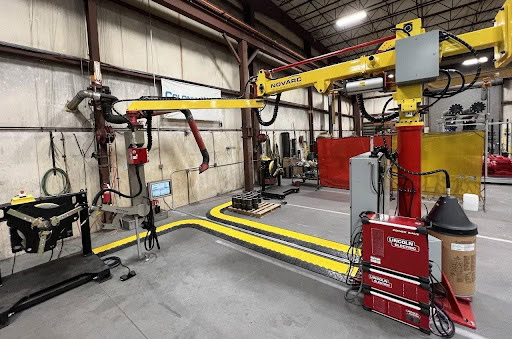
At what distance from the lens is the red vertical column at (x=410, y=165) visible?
8.57ft

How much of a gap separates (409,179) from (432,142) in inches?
190

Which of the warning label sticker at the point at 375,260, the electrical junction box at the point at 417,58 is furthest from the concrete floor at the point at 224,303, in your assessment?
the electrical junction box at the point at 417,58

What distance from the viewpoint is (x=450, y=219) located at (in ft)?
7.66

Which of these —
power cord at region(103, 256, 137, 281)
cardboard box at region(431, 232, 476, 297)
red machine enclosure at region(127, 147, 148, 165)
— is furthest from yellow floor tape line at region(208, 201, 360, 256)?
red machine enclosure at region(127, 147, 148, 165)

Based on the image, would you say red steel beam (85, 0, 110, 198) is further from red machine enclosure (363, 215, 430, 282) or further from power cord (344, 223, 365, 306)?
red machine enclosure (363, 215, 430, 282)

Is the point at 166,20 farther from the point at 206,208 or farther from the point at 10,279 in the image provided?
the point at 10,279

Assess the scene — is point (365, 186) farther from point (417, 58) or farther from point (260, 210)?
point (260, 210)

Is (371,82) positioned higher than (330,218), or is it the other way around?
(371,82)

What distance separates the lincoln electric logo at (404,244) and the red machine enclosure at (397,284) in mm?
270

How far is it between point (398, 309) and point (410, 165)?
146cm

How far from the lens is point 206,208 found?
6.59 meters

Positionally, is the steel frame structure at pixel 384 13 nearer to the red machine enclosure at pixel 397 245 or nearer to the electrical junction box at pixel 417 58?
the electrical junction box at pixel 417 58

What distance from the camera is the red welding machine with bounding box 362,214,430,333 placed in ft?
6.85

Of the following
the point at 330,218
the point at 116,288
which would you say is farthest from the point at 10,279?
the point at 330,218
